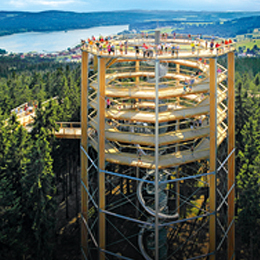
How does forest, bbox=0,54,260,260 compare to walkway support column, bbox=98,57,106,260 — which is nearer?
walkway support column, bbox=98,57,106,260

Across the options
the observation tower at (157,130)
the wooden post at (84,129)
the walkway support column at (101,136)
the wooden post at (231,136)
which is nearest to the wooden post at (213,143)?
the observation tower at (157,130)

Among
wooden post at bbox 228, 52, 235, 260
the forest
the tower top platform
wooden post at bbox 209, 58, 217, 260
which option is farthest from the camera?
the forest

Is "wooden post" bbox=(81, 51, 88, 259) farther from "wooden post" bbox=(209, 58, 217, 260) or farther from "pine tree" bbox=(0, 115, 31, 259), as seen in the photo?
"wooden post" bbox=(209, 58, 217, 260)

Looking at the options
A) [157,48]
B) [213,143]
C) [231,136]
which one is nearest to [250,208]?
[231,136]

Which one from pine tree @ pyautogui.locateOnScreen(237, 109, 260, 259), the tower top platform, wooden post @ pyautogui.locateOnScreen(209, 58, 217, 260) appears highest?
the tower top platform

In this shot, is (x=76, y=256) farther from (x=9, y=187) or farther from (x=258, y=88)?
(x=258, y=88)

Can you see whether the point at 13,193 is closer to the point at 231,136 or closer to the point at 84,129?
the point at 84,129

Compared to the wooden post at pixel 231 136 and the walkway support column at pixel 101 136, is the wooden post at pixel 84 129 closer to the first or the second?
the walkway support column at pixel 101 136

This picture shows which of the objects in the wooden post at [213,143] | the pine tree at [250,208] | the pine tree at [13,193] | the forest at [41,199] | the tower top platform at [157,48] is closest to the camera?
the tower top platform at [157,48]

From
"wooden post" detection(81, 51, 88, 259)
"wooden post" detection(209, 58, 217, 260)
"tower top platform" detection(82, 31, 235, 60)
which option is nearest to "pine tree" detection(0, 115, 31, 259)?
"wooden post" detection(81, 51, 88, 259)
